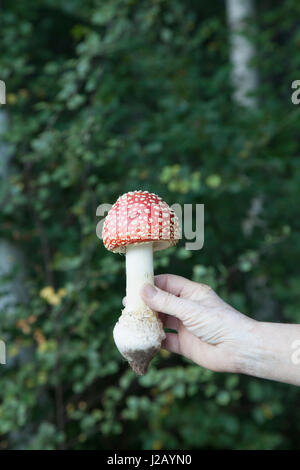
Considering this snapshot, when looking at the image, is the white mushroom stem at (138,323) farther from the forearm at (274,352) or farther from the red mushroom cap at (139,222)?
the forearm at (274,352)

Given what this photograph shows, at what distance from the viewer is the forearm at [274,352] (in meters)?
1.58

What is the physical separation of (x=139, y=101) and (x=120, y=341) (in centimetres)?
298

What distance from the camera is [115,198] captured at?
2.98 m

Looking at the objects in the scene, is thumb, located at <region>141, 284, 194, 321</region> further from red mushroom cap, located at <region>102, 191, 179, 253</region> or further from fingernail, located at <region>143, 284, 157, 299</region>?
red mushroom cap, located at <region>102, 191, 179, 253</region>

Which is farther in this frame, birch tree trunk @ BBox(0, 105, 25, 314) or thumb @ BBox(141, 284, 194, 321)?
birch tree trunk @ BBox(0, 105, 25, 314)

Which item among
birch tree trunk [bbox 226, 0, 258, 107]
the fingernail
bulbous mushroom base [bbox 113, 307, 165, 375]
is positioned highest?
birch tree trunk [bbox 226, 0, 258, 107]

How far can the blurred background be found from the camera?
2682 millimetres

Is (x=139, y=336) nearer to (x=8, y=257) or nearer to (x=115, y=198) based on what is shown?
(x=115, y=198)

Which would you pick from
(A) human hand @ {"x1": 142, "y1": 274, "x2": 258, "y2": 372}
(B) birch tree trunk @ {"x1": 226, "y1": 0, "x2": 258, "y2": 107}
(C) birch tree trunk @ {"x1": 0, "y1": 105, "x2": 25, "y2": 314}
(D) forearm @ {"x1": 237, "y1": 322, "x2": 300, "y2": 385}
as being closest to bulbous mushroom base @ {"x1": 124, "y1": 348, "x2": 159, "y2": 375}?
(A) human hand @ {"x1": 142, "y1": 274, "x2": 258, "y2": 372}

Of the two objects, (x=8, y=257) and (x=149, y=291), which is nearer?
(x=149, y=291)

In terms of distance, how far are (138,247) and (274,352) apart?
69cm

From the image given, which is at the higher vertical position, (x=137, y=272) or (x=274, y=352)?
(x=137, y=272)

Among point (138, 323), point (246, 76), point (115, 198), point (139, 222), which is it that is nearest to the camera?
point (139, 222)

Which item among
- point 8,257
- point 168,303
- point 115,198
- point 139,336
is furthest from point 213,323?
point 8,257
